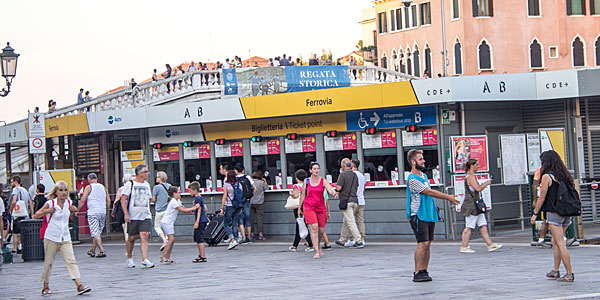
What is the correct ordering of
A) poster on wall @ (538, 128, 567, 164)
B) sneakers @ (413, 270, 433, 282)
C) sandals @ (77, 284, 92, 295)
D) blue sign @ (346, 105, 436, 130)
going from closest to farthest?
1. sneakers @ (413, 270, 433, 282)
2. sandals @ (77, 284, 92, 295)
3. poster on wall @ (538, 128, 567, 164)
4. blue sign @ (346, 105, 436, 130)

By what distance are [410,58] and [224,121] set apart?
147ft

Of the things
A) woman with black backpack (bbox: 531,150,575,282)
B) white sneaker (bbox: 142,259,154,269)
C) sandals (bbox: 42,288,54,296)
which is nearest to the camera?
woman with black backpack (bbox: 531,150,575,282)

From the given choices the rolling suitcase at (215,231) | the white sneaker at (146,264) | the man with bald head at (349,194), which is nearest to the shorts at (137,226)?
the white sneaker at (146,264)

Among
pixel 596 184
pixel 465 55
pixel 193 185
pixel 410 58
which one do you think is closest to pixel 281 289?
pixel 193 185

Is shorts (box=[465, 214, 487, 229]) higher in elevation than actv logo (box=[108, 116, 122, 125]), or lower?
→ lower

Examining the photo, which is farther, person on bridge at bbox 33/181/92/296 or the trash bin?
the trash bin

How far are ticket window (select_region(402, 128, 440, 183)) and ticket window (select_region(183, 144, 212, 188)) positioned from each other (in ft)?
18.8

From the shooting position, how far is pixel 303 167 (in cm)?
2205

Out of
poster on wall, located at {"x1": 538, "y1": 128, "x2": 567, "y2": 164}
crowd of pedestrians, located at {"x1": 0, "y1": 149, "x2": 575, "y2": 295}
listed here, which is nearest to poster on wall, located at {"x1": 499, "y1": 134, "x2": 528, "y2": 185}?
poster on wall, located at {"x1": 538, "y1": 128, "x2": 567, "y2": 164}

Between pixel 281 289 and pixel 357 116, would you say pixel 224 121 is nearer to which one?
pixel 357 116

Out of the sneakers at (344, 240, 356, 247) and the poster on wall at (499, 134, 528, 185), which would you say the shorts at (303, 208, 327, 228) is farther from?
the poster on wall at (499, 134, 528, 185)

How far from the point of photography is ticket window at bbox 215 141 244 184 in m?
23.2

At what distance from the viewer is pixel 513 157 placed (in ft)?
64.4

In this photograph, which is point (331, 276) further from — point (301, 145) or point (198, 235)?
point (301, 145)
